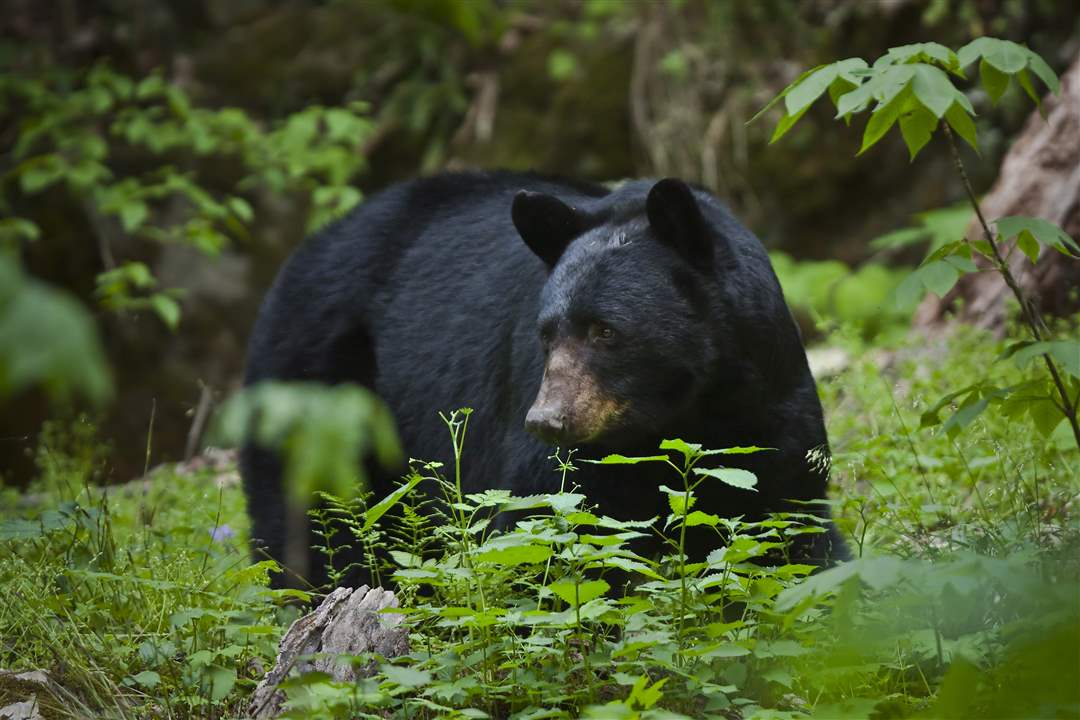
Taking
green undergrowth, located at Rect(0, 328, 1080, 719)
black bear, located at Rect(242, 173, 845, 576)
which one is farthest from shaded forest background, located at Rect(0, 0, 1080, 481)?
green undergrowth, located at Rect(0, 328, 1080, 719)

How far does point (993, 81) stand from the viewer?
2523mm

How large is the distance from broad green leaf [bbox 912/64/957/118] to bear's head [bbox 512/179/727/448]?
4.39 ft

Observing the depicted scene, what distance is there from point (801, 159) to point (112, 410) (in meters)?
6.46

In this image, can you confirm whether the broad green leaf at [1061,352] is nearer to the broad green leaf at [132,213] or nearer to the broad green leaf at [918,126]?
the broad green leaf at [918,126]

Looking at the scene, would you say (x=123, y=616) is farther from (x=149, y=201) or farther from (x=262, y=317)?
(x=149, y=201)

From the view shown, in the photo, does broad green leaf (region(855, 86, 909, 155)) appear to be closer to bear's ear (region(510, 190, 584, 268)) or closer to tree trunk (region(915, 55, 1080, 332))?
bear's ear (region(510, 190, 584, 268))

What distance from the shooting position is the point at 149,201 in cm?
1066

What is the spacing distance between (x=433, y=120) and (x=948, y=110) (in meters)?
8.69

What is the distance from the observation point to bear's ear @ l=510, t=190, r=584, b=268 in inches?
151

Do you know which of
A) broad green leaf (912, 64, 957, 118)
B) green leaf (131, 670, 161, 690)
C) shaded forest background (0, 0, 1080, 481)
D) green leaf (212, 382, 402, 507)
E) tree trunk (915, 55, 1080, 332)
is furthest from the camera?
shaded forest background (0, 0, 1080, 481)

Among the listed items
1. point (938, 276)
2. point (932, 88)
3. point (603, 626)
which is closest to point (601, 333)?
point (603, 626)

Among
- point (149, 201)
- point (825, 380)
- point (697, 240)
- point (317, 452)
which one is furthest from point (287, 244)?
point (317, 452)

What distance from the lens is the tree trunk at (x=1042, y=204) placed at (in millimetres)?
6102

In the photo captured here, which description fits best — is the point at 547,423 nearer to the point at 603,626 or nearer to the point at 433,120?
the point at 603,626
